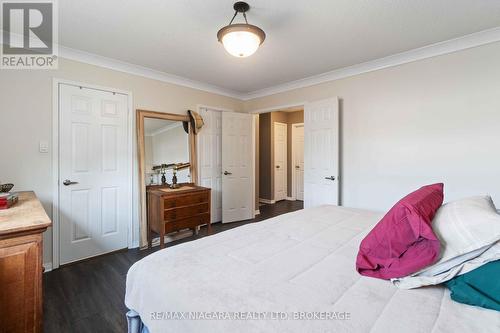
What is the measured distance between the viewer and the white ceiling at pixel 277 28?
198 centimetres

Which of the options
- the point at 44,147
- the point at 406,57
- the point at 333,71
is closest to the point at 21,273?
the point at 44,147

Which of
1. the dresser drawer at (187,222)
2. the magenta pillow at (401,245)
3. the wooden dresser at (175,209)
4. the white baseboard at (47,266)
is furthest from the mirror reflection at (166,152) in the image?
the magenta pillow at (401,245)

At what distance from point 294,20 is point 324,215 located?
5.65 ft

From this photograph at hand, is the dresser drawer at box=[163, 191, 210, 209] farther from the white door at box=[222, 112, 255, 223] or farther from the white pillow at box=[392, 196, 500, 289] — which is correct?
the white pillow at box=[392, 196, 500, 289]

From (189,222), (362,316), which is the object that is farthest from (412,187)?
(189,222)

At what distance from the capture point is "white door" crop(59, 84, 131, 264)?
2801 mm

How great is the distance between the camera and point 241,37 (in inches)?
78.4

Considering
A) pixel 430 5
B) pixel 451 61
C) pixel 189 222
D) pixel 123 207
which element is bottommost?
pixel 189 222

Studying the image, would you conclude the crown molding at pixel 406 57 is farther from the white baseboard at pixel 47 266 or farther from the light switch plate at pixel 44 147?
the white baseboard at pixel 47 266

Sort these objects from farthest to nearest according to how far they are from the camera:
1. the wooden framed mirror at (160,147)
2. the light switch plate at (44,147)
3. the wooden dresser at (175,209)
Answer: the wooden framed mirror at (160,147)
the wooden dresser at (175,209)
the light switch plate at (44,147)

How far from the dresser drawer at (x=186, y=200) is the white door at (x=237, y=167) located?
32.9 inches

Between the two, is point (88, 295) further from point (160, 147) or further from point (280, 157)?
point (280, 157)

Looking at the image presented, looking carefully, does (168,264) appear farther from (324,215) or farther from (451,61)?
(451,61)

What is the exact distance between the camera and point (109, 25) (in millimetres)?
2258
